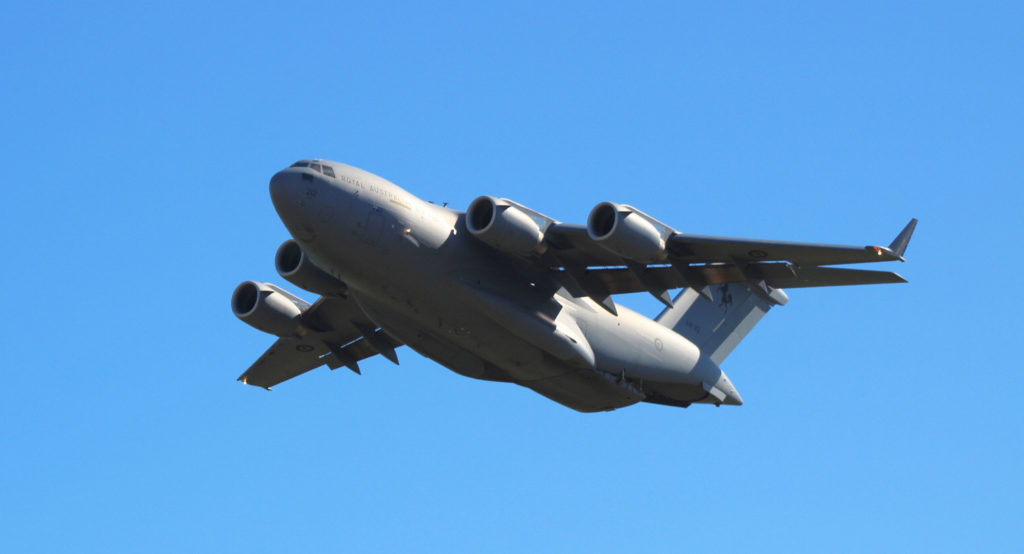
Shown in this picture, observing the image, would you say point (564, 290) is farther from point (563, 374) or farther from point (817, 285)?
point (817, 285)

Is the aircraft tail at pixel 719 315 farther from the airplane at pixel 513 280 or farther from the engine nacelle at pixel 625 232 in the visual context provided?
the engine nacelle at pixel 625 232

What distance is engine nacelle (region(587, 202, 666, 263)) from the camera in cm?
1991

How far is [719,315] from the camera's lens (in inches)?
1036

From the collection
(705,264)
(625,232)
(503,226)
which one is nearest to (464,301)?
(503,226)

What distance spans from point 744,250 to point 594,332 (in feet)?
10.3

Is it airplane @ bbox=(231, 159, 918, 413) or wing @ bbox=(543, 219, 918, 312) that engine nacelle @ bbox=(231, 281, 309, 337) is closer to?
airplane @ bbox=(231, 159, 918, 413)

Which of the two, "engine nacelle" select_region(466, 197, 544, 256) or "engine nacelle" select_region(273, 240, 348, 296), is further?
"engine nacelle" select_region(273, 240, 348, 296)

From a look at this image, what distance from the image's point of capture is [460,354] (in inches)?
875

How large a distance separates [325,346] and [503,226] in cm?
640

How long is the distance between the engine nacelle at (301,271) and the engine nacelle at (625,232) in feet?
15.2

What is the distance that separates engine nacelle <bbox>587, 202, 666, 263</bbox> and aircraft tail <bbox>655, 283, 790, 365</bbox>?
5.40 metres

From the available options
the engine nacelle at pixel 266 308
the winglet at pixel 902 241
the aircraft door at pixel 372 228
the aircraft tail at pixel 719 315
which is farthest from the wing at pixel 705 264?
the engine nacelle at pixel 266 308

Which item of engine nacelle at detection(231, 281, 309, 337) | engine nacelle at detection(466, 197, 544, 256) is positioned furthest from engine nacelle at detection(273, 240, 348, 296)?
engine nacelle at detection(466, 197, 544, 256)

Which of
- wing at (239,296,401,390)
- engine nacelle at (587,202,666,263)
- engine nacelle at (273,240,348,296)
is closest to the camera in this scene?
engine nacelle at (587,202,666,263)
